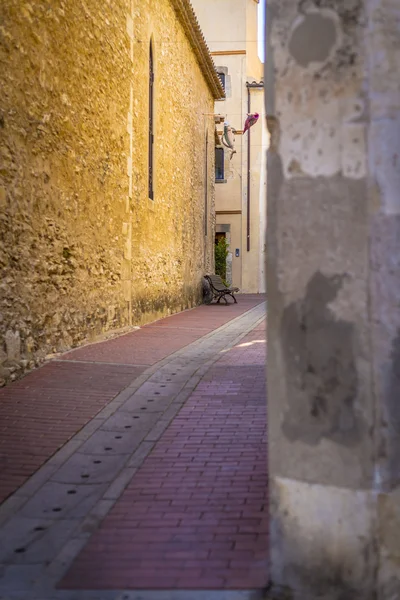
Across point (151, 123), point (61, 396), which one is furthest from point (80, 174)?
point (151, 123)

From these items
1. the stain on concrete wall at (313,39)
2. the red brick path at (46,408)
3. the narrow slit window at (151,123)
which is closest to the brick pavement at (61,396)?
the red brick path at (46,408)

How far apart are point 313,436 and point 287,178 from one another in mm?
958

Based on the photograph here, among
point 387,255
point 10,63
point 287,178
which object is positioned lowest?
point 387,255

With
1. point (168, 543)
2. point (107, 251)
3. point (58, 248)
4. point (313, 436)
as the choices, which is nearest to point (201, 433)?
point (168, 543)

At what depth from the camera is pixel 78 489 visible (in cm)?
421

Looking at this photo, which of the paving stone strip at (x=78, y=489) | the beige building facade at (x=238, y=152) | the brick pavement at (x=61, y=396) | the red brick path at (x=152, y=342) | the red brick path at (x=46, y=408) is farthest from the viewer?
the beige building facade at (x=238, y=152)

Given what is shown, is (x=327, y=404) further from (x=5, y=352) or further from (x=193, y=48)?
(x=193, y=48)

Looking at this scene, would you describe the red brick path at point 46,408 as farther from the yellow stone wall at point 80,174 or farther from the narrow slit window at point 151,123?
the narrow slit window at point 151,123

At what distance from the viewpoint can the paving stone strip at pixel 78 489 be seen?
311 centimetres

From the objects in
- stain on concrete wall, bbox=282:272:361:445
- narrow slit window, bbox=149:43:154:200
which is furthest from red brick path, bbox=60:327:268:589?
narrow slit window, bbox=149:43:154:200

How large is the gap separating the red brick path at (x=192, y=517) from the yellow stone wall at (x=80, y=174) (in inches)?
109

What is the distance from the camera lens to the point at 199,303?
2133 centimetres

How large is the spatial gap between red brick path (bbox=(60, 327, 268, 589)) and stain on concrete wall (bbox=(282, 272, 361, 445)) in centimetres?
69

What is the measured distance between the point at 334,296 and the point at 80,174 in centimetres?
740
